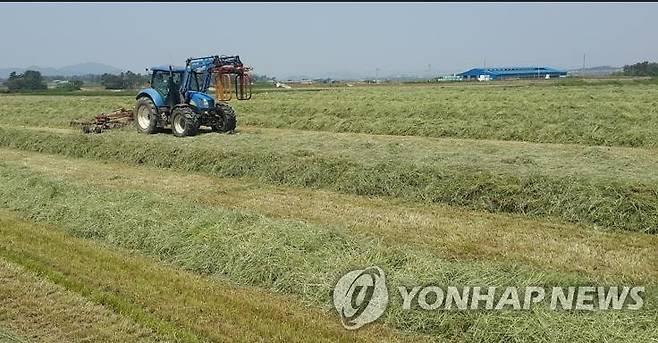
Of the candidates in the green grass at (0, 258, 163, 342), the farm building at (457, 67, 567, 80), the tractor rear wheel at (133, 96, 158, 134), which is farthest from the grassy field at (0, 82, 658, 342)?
the farm building at (457, 67, 567, 80)

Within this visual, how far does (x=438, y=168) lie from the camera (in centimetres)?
1003

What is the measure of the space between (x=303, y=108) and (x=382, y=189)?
13.5m

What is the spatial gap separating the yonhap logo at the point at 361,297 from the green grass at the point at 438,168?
145 inches

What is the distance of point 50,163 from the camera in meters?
13.6

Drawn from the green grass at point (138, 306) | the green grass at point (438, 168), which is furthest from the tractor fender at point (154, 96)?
the green grass at point (138, 306)

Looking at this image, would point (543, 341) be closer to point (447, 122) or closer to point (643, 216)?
point (643, 216)

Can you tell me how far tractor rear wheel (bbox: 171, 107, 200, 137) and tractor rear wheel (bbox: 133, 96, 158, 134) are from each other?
82 centimetres

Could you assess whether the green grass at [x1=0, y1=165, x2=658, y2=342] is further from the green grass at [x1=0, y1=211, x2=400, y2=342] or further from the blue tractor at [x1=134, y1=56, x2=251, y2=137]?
the blue tractor at [x1=134, y1=56, x2=251, y2=137]

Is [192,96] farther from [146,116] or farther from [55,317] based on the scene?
[55,317]

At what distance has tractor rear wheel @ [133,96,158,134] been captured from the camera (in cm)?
1709

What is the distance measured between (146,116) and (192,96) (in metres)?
1.98

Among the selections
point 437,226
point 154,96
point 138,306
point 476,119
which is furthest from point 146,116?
point 138,306

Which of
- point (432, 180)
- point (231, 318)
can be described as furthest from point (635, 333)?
point (432, 180)

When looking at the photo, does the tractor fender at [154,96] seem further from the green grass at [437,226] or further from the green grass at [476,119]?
Result: the green grass at [437,226]
